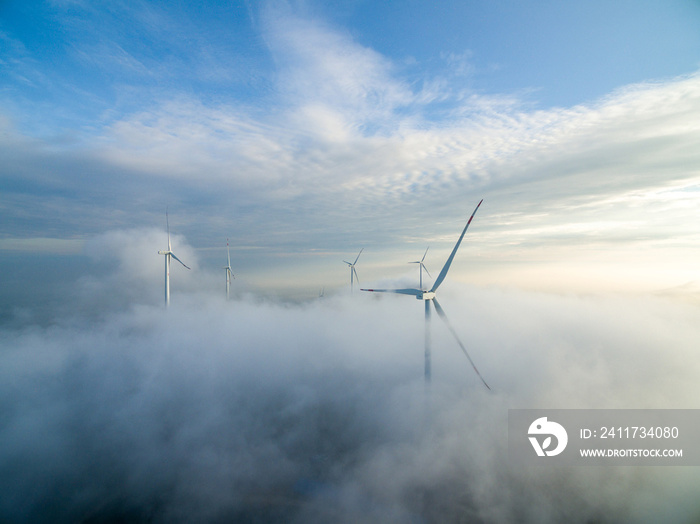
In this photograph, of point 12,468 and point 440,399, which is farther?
point 440,399

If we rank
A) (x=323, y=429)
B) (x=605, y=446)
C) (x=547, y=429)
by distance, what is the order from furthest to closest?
(x=323, y=429)
(x=605, y=446)
(x=547, y=429)

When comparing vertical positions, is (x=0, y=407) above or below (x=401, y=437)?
below

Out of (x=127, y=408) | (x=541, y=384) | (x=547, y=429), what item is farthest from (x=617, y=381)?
(x=127, y=408)

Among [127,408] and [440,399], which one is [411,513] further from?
[127,408]

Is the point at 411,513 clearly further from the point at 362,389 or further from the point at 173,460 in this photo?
the point at 362,389

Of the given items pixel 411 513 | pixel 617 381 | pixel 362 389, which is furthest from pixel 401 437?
pixel 617 381

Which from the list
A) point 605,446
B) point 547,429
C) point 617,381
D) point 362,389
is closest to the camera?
point 547,429

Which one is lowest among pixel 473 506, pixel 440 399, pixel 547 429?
pixel 440 399
